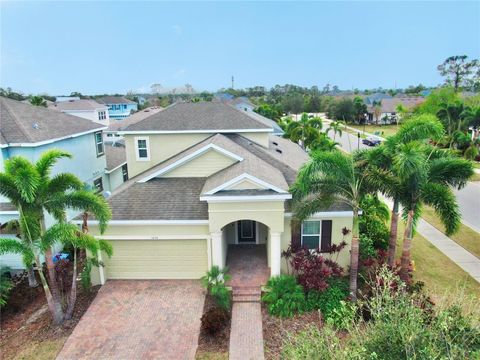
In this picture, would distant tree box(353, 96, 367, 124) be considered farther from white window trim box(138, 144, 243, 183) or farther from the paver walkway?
the paver walkway

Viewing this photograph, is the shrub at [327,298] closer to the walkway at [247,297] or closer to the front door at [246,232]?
the walkway at [247,297]

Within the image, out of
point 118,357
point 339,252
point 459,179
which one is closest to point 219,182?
point 339,252

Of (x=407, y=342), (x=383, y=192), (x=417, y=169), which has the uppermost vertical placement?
(x=417, y=169)

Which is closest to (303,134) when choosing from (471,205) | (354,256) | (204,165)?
(471,205)

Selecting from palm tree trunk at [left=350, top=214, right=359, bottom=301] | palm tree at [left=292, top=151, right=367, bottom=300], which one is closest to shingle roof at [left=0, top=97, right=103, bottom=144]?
palm tree at [left=292, top=151, right=367, bottom=300]

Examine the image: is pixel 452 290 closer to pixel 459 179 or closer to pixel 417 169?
pixel 459 179

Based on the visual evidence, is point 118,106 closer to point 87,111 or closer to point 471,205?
point 87,111

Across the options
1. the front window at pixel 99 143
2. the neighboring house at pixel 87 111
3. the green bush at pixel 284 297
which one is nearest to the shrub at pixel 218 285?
the green bush at pixel 284 297
